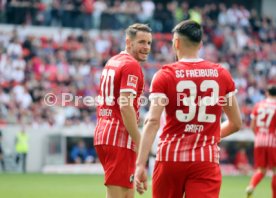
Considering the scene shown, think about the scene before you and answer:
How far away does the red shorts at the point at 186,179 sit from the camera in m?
6.91

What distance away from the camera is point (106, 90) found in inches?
334

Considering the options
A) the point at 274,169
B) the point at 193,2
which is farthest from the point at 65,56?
the point at 274,169

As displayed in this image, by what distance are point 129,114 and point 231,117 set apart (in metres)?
1.20

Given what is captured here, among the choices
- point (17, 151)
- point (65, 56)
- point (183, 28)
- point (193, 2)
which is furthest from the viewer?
point (193, 2)

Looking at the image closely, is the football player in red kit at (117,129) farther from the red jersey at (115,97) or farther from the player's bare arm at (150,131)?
the player's bare arm at (150,131)

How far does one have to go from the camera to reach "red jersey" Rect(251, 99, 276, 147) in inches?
567

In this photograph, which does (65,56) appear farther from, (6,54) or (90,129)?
(90,129)

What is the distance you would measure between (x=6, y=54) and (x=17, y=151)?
4451 millimetres

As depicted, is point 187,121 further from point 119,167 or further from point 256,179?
point 256,179

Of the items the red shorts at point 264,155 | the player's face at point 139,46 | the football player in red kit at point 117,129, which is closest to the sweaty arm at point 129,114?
the football player in red kit at point 117,129

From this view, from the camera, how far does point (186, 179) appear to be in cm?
700

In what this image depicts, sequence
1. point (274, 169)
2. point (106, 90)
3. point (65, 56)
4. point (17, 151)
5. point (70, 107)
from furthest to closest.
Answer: point (65, 56)
point (70, 107)
point (17, 151)
point (274, 169)
point (106, 90)

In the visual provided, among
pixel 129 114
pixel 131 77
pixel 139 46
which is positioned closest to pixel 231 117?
pixel 129 114

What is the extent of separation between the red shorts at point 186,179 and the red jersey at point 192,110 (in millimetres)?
62
